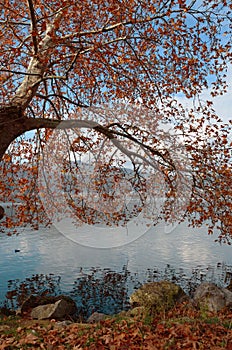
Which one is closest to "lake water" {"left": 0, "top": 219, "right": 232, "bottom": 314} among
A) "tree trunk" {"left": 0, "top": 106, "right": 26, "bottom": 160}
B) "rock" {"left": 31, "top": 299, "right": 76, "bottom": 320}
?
"rock" {"left": 31, "top": 299, "right": 76, "bottom": 320}

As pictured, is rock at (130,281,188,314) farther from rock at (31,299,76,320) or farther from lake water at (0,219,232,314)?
lake water at (0,219,232,314)

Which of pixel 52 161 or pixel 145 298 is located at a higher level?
pixel 52 161

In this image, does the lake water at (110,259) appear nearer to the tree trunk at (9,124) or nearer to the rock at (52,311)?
the rock at (52,311)

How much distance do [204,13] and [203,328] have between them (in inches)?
360

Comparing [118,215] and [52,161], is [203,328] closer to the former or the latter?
[118,215]

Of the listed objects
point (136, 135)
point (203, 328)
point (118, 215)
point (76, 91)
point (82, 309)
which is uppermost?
point (76, 91)

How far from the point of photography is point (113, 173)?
40.3 feet

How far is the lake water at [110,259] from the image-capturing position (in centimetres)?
1970

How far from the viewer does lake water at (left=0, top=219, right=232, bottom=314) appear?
1970 cm

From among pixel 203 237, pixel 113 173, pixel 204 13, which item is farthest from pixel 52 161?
pixel 203 237

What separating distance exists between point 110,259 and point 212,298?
12863 mm

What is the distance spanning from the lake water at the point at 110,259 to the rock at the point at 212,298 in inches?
235

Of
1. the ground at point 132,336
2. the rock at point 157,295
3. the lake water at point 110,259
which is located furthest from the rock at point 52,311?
the ground at point 132,336

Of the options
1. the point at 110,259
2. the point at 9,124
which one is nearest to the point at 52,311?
the point at 9,124
